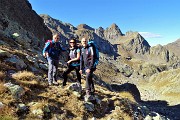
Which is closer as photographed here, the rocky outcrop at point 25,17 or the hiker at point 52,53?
the hiker at point 52,53

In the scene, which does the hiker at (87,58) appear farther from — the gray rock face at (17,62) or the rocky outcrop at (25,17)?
the rocky outcrop at (25,17)

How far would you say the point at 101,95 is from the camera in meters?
19.3

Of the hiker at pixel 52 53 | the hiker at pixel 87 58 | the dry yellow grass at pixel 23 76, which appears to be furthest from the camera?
the hiker at pixel 52 53

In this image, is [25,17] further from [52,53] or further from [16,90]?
[16,90]

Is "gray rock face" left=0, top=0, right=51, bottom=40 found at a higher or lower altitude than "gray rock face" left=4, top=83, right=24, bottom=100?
higher

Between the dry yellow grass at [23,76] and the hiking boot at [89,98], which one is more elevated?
the dry yellow grass at [23,76]

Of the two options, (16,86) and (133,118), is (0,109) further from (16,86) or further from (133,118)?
(133,118)

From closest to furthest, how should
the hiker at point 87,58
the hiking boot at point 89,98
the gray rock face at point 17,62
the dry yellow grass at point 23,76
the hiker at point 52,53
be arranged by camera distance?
the hiker at point 87,58 < the hiking boot at point 89,98 < the dry yellow grass at point 23,76 < the hiker at point 52,53 < the gray rock face at point 17,62

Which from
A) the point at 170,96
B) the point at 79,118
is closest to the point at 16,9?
the point at 79,118

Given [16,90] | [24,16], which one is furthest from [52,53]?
[24,16]

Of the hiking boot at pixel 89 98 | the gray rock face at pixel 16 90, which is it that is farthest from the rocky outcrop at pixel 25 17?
the gray rock face at pixel 16 90

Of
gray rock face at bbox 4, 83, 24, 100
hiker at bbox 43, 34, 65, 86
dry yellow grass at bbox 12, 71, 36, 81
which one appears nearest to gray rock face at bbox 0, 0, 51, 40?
hiker at bbox 43, 34, 65, 86

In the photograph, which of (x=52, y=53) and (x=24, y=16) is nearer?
(x=52, y=53)

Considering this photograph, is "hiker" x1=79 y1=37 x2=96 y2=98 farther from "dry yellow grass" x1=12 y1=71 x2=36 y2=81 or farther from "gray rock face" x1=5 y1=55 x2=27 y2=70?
"gray rock face" x1=5 y1=55 x2=27 y2=70
